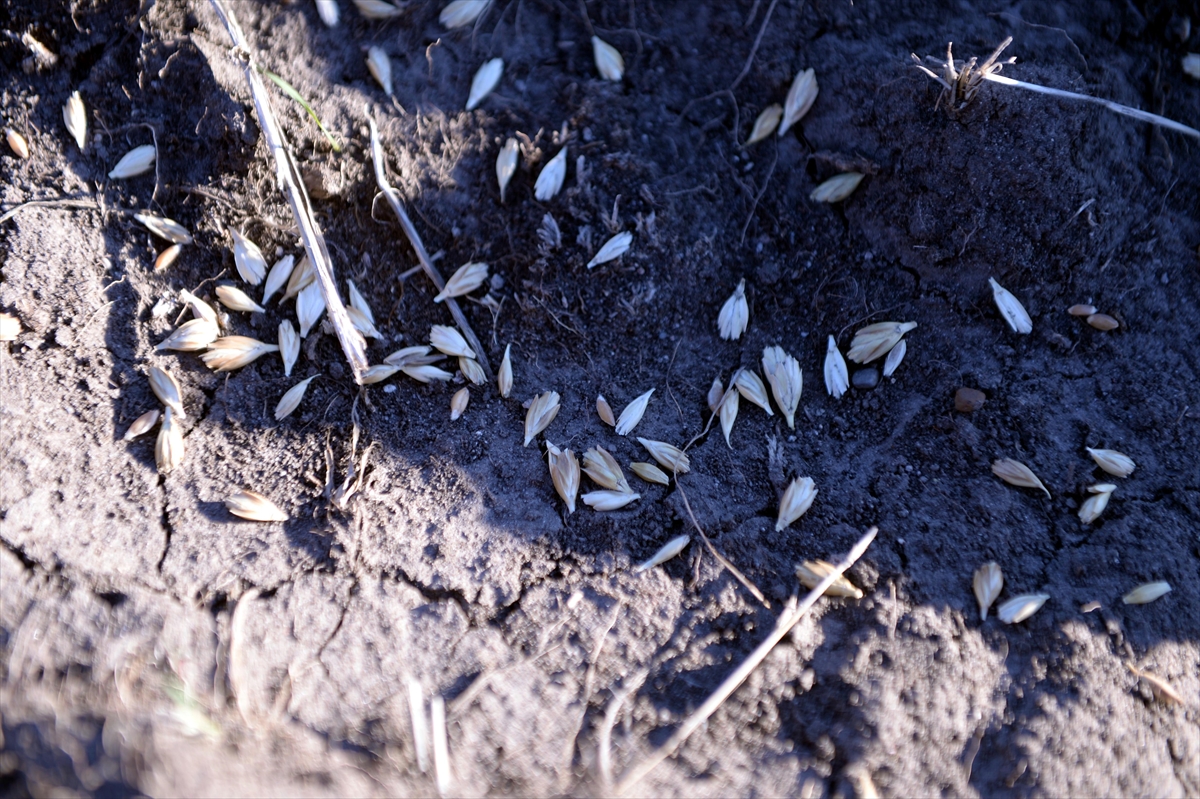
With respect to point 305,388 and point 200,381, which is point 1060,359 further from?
point 200,381

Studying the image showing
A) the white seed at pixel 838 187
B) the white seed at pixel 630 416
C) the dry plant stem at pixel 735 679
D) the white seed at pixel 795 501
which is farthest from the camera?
the white seed at pixel 838 187

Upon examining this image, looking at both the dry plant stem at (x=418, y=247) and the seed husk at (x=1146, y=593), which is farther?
the dry plant stem at (x=418, y=247)

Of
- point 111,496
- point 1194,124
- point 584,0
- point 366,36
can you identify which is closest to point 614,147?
point 584,0

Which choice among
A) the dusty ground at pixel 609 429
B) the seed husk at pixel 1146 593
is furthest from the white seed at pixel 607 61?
the seed husk at pixel 1146 593

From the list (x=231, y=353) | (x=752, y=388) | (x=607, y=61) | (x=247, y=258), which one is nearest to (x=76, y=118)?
(x=247, y=258)

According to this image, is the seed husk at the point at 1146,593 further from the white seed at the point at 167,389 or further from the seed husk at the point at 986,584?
the white seed at the point at 167,389

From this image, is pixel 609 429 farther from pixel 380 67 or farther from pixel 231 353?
pixel 380 67
